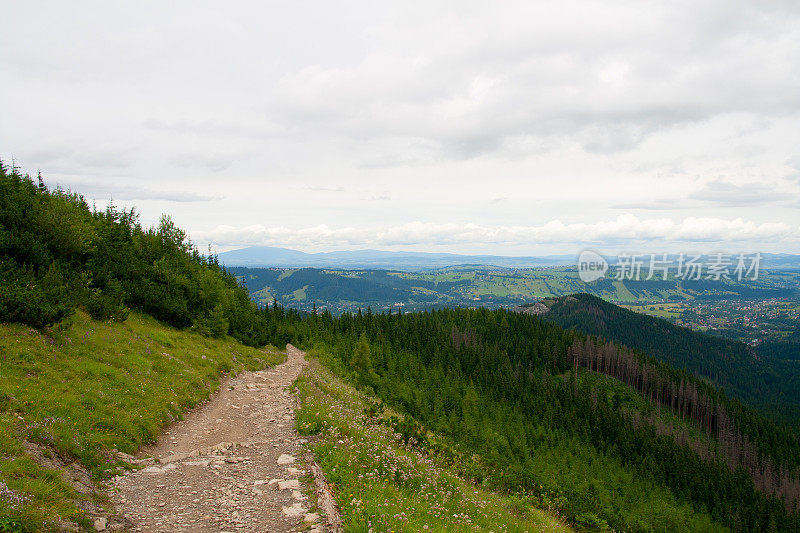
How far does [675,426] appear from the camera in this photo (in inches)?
5374

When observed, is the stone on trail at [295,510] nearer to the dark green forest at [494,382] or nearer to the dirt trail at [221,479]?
the dirt trail at [221,479]

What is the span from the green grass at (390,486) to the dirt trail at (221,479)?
1.13 meters

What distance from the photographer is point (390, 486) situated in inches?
518

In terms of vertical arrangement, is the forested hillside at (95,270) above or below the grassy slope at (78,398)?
above

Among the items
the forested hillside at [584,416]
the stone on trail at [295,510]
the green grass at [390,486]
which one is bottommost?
the forested hillside at [584,416]

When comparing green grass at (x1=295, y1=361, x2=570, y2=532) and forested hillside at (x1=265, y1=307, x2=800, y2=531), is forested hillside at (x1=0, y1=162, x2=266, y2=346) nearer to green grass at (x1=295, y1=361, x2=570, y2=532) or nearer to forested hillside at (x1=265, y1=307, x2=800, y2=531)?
green grass at (x1=295, y1=361, x2=570, y2=532)

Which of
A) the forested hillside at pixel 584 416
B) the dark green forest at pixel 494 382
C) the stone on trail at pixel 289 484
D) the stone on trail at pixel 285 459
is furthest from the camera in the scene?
the forested hillside at pixel 584 416

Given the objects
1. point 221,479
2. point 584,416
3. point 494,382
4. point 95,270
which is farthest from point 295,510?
point 584,416

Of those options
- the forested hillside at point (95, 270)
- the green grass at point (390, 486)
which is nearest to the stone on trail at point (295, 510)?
the green grass at point (390, 486)

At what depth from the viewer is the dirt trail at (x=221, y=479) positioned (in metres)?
10.6

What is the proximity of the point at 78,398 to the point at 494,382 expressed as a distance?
10525 cm

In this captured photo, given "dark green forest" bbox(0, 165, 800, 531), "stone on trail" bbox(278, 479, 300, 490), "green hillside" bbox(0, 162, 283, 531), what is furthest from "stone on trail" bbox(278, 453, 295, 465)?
"dark green forest" bbox(0, 165, 800, 531)

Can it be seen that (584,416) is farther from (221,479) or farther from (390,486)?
(221,479)

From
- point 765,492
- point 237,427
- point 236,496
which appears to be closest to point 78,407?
point 237,427
